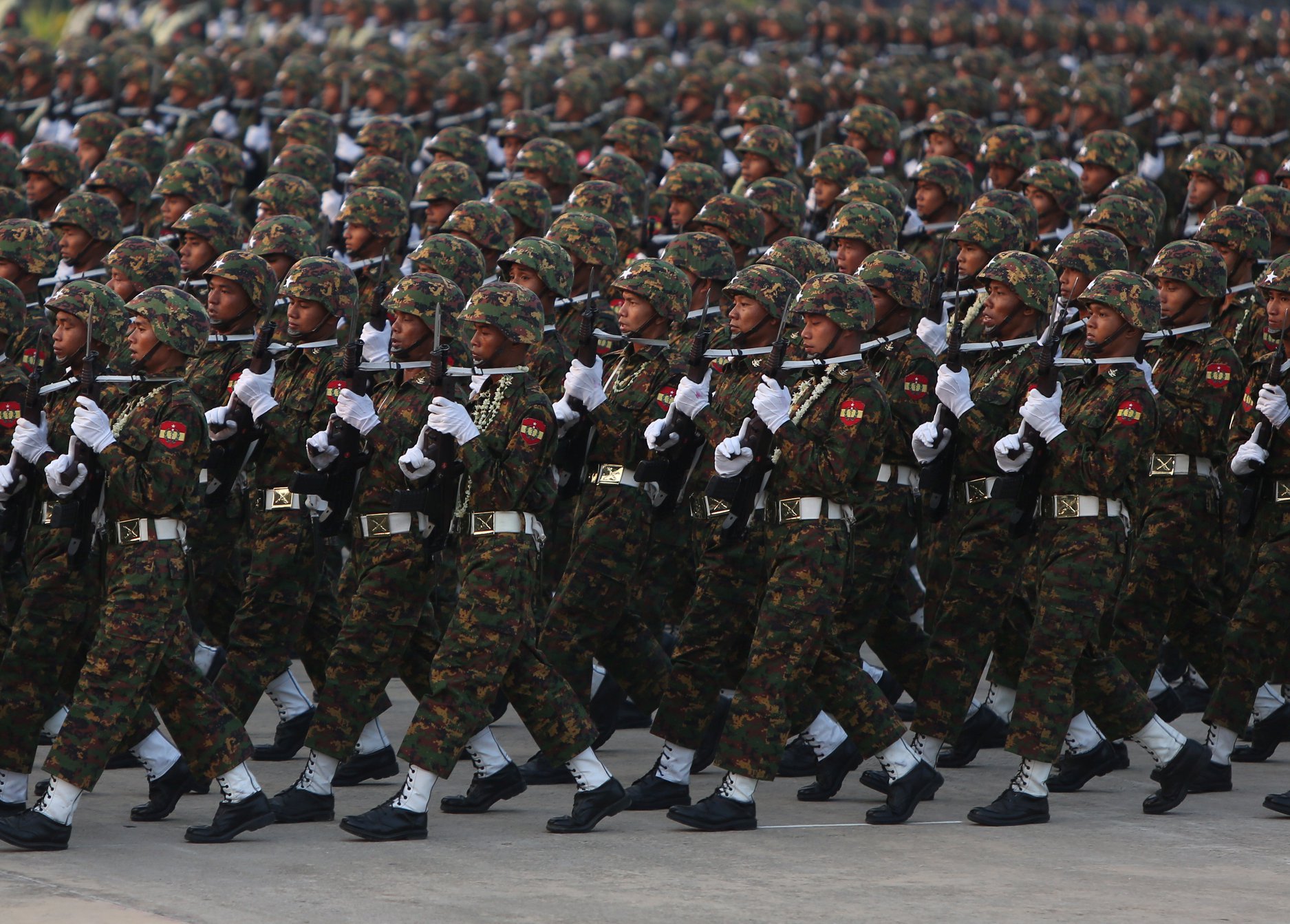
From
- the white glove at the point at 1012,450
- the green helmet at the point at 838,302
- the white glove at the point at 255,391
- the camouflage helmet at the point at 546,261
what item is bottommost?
the white glove at the point at 1012,450

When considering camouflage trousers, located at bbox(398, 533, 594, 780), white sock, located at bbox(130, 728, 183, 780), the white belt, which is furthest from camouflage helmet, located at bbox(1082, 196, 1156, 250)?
white sock, located at bbox(130, 728, 183, 780)

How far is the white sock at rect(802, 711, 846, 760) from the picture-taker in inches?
346

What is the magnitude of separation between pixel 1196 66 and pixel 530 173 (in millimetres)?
12270

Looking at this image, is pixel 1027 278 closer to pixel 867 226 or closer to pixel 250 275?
pixel 867 226

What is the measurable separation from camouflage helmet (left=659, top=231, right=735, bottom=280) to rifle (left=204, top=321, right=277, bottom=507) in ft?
6.61

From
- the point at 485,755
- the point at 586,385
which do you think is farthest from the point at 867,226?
the point at 485,755

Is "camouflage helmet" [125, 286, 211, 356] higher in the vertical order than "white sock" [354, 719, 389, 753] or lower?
higher

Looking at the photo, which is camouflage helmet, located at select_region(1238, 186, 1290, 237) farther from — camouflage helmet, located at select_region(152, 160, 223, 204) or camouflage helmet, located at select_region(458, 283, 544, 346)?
camouflage helmet, located at select_region(152, 160, 223, 204)

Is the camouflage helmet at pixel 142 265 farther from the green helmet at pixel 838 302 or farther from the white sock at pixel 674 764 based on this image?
the white sock at pixel 674 764

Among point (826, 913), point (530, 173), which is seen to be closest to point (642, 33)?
point (530, 173)

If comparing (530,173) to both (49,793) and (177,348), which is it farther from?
(49,793)

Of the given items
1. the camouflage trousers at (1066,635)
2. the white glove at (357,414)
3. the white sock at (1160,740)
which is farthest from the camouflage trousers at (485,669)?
the white sock at (1160,740)

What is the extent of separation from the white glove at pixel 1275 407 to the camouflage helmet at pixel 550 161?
20.1ft

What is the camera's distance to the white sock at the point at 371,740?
29.4ft
